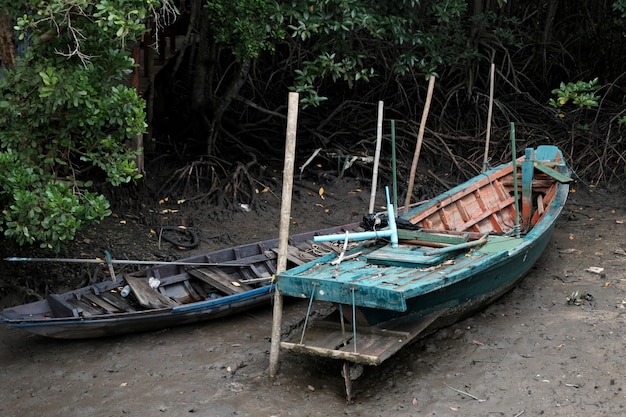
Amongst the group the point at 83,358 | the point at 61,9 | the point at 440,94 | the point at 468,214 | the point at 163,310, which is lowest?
the point at 83,358

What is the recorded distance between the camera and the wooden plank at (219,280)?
20.0 ft

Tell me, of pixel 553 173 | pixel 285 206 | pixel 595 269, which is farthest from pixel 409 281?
pixel 553 173

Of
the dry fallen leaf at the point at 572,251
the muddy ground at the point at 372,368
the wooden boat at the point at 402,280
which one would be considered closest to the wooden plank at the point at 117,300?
the muddy ground at the point at 372,368

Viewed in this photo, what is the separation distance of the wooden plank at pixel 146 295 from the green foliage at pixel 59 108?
26.0 inches

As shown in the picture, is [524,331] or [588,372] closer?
[588,372]

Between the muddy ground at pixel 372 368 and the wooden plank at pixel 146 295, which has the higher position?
the wooden plank at pixel 146 295

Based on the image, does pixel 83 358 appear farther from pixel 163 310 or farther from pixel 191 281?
pixel 191 281

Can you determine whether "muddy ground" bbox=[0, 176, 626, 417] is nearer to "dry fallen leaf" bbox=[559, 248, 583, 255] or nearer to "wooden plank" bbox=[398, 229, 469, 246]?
"dry fallen leaf" bbox=[559, 248, 583, 255]

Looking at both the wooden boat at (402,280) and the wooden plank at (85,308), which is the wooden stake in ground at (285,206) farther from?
the wooden plank at (85,308)

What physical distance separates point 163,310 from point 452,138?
5680 millimetres

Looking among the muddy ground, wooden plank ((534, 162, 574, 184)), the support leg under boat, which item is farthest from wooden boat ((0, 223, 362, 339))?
wooden plank ((534, 162, 574, 184))

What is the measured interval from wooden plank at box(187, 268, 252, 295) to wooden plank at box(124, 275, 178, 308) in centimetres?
39

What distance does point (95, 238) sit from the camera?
24.2 feet

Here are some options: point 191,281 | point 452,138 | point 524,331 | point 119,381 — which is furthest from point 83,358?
point 452,138
